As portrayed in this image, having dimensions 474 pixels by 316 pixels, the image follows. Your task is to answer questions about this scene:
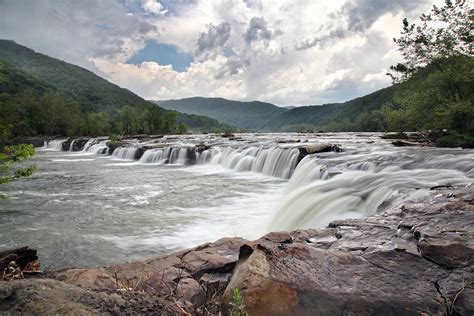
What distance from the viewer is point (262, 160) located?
70.7ft

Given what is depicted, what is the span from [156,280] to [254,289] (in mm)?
1614

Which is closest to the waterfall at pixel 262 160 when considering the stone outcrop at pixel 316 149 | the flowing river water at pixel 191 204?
the flowing river water at pixel 191 204

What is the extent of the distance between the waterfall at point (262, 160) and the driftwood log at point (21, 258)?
48.7 ft

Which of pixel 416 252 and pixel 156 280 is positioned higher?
pixel 416 252

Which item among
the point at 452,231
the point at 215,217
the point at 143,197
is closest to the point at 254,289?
the point at 452,231

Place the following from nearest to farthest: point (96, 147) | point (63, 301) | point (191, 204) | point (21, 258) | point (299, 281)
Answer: point (63, 301) → point (299, 281) → point (21, 258) → point (191, 204) → point (96, 147)

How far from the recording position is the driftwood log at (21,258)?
453cm

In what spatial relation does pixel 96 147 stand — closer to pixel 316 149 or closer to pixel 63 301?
pixel 316 149

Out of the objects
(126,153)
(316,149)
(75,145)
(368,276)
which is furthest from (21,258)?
(75,145)

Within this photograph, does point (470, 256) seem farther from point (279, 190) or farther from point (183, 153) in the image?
point (183, 153)

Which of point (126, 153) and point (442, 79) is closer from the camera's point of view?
point (442, 79)

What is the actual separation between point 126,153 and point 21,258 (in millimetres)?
30362

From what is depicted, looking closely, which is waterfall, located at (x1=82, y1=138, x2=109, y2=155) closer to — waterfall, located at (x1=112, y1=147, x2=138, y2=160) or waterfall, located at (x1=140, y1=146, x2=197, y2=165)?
waterfall, located at (x1=112, y1=147, x2=138, y2=160)

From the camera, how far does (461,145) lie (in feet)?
58.4
